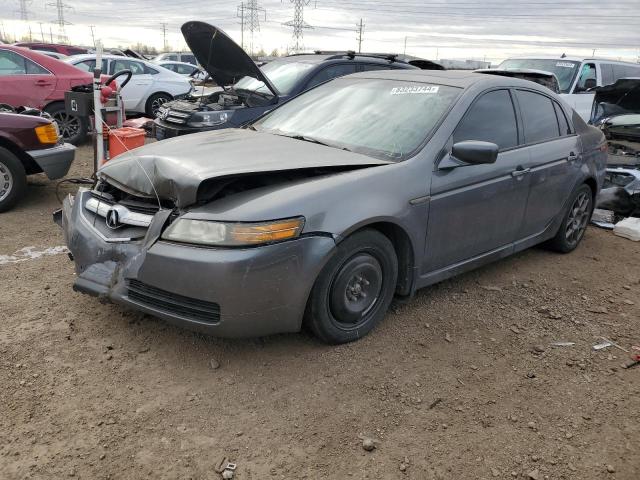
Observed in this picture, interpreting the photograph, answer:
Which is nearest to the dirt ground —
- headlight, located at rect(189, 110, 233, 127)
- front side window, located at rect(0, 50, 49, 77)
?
headlight, located at rect(189, 110, 233, 127)

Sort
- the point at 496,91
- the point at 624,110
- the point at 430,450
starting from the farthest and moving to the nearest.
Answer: the point at 624,110 < the point at 496,91 < the point at 430,450

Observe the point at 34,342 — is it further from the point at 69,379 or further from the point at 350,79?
the point at 350,79

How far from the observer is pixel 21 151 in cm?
563

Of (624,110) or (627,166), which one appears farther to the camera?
(624,110)

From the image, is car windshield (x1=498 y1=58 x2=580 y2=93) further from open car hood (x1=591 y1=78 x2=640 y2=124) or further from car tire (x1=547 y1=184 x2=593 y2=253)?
car tire (x1=547 y1=184 x2=593 y2=253)

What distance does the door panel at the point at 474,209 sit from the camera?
352 centimetres

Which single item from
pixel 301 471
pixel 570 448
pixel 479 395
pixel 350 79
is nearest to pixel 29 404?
pixel 301 471

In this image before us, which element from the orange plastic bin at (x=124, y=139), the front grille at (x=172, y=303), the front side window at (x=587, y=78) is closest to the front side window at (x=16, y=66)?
the orange plastic bin at (x=124, y=139)

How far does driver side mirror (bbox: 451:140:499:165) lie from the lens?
3406 mm

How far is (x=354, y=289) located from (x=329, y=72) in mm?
4964

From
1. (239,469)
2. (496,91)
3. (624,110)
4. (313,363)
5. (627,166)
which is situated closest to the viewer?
(239,469)

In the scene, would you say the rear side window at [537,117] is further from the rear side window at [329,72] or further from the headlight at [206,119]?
the headlight at [206,119]

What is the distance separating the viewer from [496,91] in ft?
13.4

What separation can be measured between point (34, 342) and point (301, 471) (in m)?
1.81
